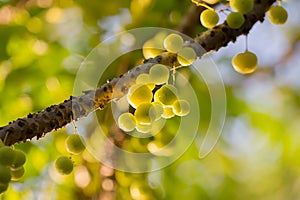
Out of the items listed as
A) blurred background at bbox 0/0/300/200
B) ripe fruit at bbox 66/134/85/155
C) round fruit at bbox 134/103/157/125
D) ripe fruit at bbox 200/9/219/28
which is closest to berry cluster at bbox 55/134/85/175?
ripe fruit at bbox 66/134/85/155

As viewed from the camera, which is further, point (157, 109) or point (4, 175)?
point (157, 109)

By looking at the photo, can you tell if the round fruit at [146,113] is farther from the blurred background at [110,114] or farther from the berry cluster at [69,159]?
the blurred background at [110,114]

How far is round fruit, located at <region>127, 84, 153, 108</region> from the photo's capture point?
851 mm

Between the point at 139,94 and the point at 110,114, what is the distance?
0.75 metres

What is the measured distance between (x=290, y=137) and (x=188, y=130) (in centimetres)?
41

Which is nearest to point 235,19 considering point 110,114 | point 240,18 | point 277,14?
point 240,18

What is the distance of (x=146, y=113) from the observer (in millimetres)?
850

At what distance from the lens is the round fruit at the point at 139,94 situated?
851 millimetres

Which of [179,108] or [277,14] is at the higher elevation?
[277,14]

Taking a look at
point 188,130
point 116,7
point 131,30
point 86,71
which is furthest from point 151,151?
point 116,7

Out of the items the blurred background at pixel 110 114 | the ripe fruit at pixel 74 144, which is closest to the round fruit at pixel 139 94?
the ripe fruit at pixel 74 144

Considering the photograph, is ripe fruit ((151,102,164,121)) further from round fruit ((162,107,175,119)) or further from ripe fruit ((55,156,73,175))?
ripe fruit ((55,156,73,175))

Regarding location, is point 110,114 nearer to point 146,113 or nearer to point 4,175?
point 146,113

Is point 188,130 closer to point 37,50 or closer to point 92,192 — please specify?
point 92,192
